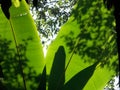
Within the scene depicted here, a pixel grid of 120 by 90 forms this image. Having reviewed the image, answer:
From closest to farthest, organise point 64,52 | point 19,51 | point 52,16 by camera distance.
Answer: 1. point 19,51
2. point 64,52
3. point 52,16

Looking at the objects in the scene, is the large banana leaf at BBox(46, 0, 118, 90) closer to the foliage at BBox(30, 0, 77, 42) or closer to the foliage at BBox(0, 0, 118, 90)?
the foliage at BBox(0, 0, 118, 90)

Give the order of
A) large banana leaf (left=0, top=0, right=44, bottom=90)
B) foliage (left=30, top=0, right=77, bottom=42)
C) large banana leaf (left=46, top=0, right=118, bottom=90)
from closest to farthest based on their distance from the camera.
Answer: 1. large banana leaf (left=0, top=0, right=44, bottom=90)
2. large banana leaf (left=46, top=0, right=118, bottom=90)
3. foliage (left=30, top=0, right=77, bottom=42)

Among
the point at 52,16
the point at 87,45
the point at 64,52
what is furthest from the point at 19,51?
the point at 52,16

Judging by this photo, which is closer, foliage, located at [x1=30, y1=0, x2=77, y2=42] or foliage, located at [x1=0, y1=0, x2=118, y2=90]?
foliage, located at [x1=0, y1=0, x2=118, y2=90]

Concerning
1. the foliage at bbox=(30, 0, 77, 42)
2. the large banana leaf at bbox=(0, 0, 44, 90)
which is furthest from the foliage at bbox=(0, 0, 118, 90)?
the foliage at bbox=(30, 0, 77, 42)

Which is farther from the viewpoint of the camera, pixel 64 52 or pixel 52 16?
pixel 52 16

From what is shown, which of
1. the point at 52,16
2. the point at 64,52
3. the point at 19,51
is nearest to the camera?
the point at 19,51

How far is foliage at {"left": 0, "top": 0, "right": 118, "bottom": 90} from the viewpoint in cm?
352

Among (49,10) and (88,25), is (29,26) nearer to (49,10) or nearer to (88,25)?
(88,25)

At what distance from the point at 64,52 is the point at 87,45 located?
303mm

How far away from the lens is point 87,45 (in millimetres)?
3701

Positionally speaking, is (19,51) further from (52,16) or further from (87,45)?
(52,16)

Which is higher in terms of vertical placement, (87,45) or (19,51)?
(19,51)

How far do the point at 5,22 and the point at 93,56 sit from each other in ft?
3.81
